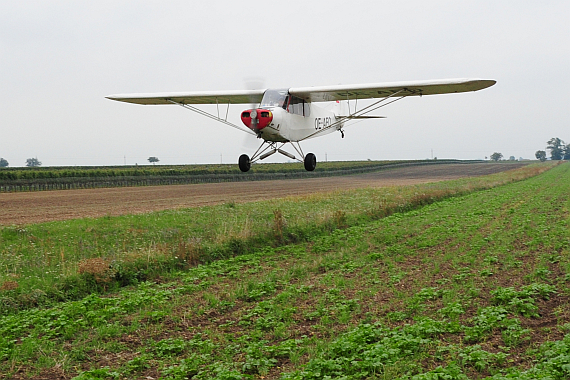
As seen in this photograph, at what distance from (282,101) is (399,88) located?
4.47 m

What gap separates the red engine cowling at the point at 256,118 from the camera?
19.5 m

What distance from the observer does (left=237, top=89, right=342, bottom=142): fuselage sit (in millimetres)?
19641

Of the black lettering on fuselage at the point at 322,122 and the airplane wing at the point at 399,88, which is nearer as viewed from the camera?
the airplane wing at the point at 399,88

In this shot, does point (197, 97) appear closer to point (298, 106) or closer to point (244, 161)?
point (244, 161)

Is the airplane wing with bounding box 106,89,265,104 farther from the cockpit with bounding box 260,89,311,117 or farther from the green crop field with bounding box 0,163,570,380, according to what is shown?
the green crop field with bounding box 0,163,570,380

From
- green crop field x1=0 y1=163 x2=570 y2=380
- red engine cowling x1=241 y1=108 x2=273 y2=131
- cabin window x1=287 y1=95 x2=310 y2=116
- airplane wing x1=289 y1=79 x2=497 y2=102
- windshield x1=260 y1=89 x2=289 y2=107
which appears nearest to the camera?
green crop field x1=0 y1=163 x2=570 y2=380

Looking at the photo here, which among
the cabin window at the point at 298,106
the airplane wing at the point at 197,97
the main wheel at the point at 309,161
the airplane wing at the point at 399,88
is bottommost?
the main wheel at the point at 309,161

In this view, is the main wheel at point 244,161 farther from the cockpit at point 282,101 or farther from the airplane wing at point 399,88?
the airplane wing at point 399,88

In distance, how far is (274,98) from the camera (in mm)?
21234

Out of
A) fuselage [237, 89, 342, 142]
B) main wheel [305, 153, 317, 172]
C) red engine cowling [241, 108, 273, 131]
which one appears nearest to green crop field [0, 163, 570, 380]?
main wheel [305, 153, 317, 172]

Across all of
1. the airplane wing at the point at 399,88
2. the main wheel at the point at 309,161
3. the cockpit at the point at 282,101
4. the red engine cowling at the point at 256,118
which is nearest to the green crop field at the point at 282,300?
the main wheel at the point at 309,161

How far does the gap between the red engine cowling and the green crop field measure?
11.6 ft

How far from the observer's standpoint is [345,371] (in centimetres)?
778

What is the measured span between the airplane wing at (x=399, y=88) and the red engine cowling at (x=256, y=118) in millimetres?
2389
